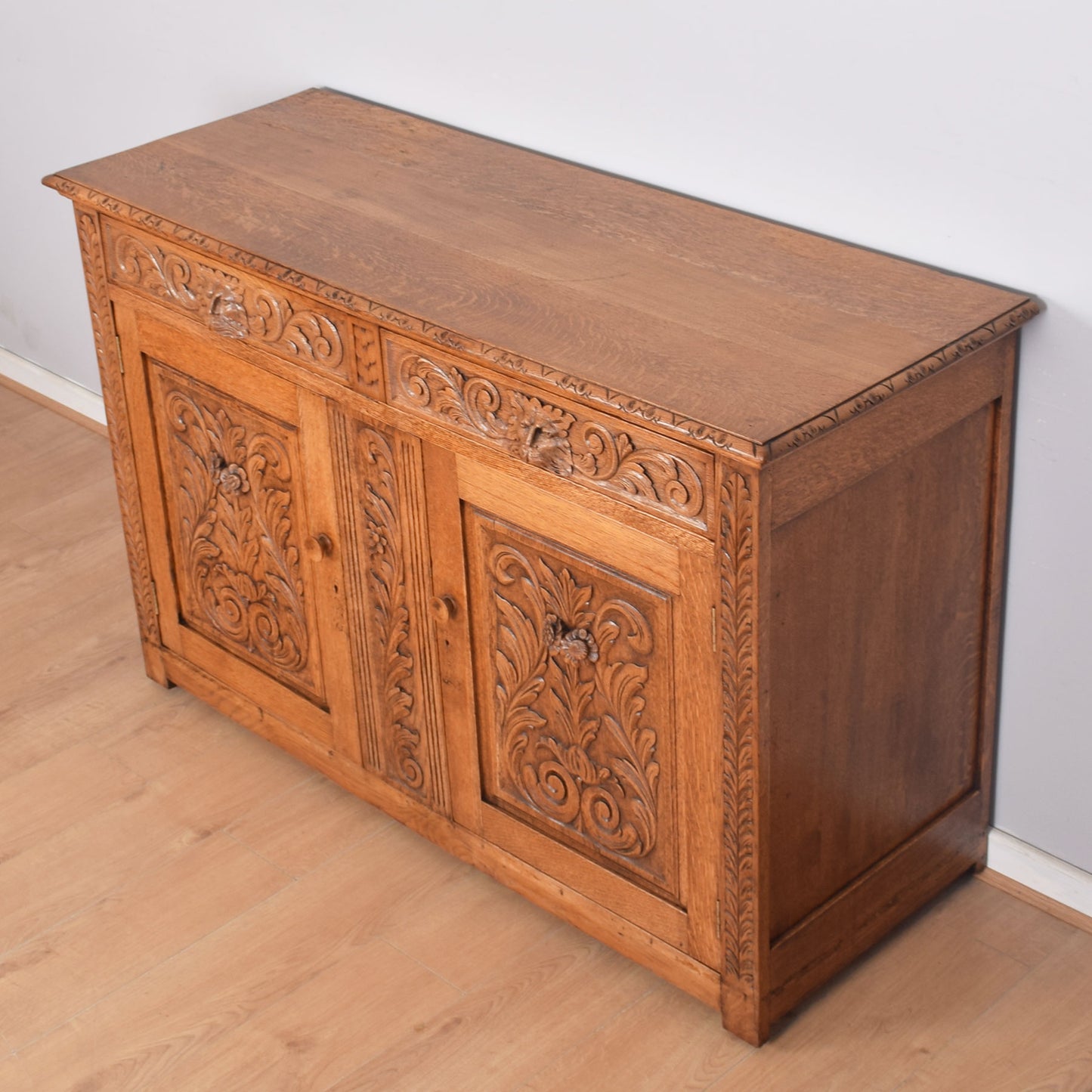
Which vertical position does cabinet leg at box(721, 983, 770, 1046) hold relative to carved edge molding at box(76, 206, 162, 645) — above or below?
below

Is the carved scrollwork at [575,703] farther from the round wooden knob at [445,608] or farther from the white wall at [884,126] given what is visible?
the white wall at [884,126]

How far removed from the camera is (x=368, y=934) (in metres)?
2.34

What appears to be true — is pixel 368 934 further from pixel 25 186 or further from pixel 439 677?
pixel 25 186

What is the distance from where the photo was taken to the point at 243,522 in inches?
99.2

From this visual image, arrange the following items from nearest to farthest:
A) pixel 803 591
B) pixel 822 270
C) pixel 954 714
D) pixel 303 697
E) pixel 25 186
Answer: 1. pixel 803 591
2. pixel 822 270
3. pixel 954 714
4. pixel 303 697
5. pixel 25 186

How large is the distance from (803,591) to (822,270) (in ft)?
1.46

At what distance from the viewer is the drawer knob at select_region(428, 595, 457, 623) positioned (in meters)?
2.19

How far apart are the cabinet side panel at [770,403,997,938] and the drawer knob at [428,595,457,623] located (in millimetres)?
502

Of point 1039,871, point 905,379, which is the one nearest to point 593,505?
point 905,379

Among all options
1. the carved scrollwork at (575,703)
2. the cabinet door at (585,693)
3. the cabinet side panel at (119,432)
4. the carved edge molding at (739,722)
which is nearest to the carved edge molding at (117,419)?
→ the cabinet side panel at (119,432)

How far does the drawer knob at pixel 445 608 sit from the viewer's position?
2.19 m

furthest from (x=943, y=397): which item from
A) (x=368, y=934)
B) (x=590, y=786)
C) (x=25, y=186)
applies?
(x=25, y=186)

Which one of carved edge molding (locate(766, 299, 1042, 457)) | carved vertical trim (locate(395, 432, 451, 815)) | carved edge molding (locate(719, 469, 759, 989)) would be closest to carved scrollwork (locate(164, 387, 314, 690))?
carved vertical trim (locate(395, 432, 451, 815))

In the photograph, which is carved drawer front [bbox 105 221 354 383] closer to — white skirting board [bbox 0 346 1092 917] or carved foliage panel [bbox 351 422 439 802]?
carved foliage panel [bbox 351 422 439 802]
